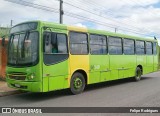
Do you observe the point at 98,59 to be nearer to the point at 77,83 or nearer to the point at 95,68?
the point at 95,68

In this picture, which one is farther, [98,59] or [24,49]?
[98,59]

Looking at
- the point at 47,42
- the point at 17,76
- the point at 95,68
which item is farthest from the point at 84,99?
the point at 95,68

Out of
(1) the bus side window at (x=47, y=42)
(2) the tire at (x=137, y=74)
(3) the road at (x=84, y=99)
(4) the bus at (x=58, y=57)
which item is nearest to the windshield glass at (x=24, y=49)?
(4) the bus at (x=58, y=57)

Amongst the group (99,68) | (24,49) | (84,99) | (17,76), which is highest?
(24,49)

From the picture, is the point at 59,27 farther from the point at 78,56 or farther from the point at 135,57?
the point at 135,57

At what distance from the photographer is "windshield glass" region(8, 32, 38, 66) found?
10508mm

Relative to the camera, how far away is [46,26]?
10781 millimetres

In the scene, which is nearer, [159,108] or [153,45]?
[159,108]

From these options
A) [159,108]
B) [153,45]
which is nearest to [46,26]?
[159,108]

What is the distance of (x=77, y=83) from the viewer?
12195 mm

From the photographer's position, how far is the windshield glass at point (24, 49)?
1051cm

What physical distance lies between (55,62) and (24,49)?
125 centimetres

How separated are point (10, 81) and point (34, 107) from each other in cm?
239

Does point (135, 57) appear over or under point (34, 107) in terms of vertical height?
over
